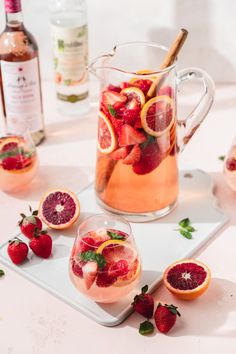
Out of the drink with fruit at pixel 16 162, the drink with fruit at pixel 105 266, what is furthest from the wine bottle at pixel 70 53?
the drink with fruit at pixel 105 266

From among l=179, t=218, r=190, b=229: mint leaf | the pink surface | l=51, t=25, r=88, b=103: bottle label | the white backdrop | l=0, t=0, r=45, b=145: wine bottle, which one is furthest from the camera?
the white backdrop

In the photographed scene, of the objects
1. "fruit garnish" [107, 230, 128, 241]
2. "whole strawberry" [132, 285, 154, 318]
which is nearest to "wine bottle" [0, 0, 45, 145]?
"fruit garnish" [107, 230, 128, 241]

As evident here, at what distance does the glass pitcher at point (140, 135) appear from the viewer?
1.13 m

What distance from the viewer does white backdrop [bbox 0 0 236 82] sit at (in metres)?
1.61

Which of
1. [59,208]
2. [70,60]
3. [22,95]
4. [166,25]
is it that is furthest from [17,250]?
[166,25]

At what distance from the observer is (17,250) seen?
3.63 feet

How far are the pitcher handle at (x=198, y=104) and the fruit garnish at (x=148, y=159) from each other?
86 mm

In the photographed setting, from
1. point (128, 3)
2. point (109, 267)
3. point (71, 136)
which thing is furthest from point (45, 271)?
point (128, 3)

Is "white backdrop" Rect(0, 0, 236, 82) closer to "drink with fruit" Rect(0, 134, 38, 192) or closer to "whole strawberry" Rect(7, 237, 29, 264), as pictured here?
"drink with fruit" Rect(0, 134, 38, 192)

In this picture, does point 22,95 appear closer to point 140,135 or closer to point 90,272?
point 140,135

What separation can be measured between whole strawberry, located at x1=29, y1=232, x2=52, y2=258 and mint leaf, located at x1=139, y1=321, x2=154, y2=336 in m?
0.22

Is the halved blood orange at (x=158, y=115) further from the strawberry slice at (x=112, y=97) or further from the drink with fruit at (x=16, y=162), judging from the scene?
the drink with fruit at (x=16, y=162)

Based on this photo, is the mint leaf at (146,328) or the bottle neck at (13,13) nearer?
the mint leaf at (146,328)

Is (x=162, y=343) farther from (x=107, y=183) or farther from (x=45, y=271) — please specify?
(x=107, y=183)
